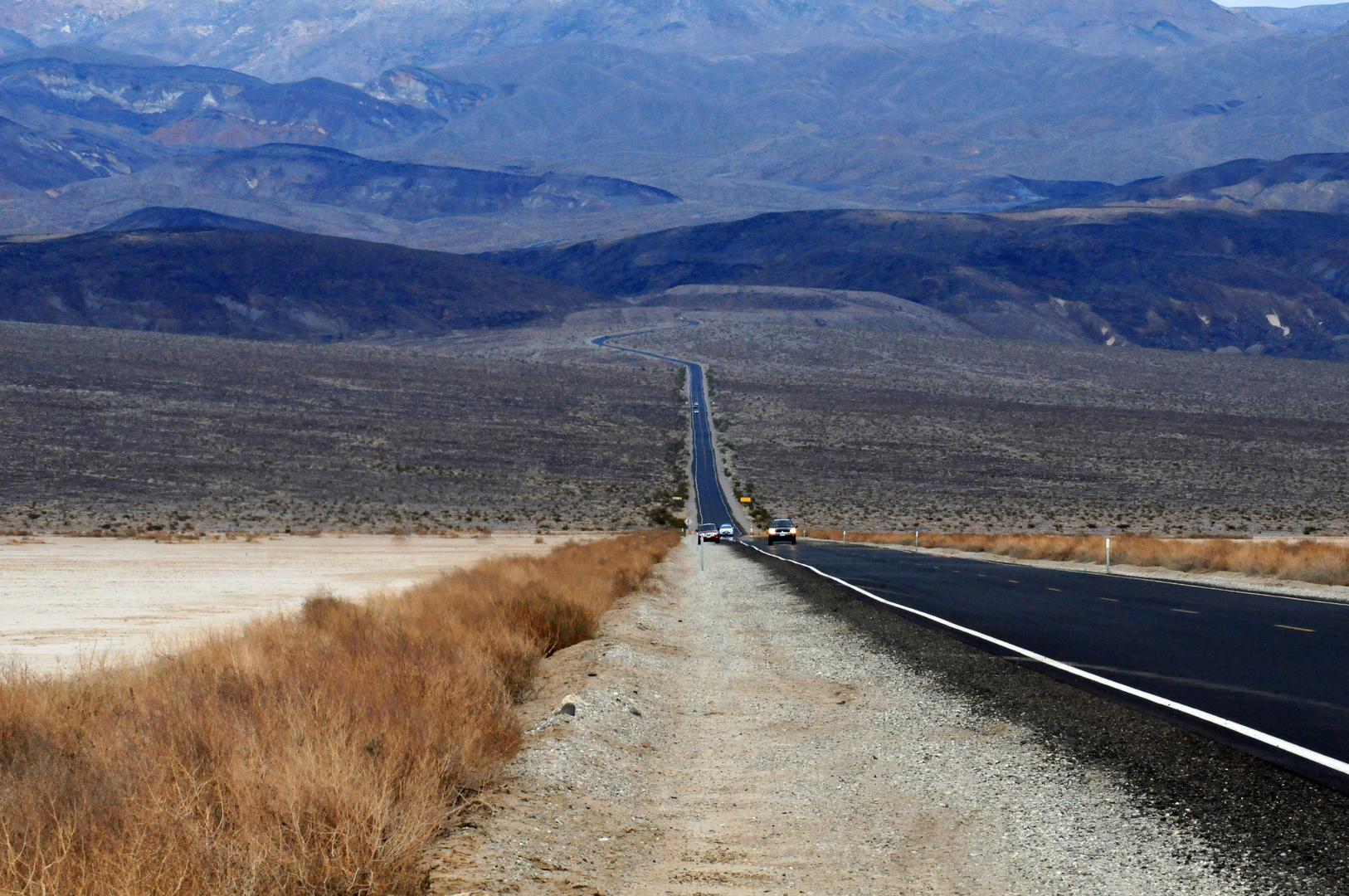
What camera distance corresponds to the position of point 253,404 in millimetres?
86750

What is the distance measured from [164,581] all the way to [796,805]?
20950mm

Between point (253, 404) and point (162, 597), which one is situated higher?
point (253, 404)

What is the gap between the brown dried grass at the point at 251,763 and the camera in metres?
5.08

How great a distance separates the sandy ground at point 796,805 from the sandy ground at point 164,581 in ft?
18.1

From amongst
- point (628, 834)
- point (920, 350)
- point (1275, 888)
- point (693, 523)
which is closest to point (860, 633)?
point (628, 834)

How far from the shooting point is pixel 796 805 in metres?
7.51

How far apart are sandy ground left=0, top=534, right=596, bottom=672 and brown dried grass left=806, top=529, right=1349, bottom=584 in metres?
15.4

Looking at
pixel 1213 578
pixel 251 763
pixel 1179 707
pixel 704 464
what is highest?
pixel 704 464

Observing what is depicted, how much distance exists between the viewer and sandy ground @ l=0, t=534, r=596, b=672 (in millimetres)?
15312

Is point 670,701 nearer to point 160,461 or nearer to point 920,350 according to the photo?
point 160,461

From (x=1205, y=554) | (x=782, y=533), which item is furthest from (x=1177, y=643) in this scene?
(x=782, y=533)

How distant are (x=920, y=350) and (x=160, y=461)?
10638cm

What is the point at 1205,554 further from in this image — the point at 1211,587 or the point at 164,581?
the point at 164,581

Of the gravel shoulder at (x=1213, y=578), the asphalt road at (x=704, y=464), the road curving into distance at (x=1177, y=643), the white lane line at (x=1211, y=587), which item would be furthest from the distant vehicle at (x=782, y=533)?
the road curving into distance at (x=1177, y=643)
